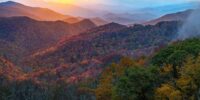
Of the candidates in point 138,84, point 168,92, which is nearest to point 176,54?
point 138,84

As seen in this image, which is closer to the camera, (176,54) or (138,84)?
(138,84)

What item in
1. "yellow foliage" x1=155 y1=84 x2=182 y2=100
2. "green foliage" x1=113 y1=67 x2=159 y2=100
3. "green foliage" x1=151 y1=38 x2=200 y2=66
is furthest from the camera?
"green foliage" x1=151 y1=38 x2=200 y2=66

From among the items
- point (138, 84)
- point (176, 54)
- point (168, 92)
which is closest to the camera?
point (168, 92)

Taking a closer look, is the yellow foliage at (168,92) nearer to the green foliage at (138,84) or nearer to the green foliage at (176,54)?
→ the green foliage at (138,84)

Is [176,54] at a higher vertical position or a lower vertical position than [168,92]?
higher

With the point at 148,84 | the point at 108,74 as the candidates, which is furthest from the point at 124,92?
the point at 108,74

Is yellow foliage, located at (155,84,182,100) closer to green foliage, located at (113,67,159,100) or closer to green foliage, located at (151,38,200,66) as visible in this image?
green foliage, located at (113,67,159,100)

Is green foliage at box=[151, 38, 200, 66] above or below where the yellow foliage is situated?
above

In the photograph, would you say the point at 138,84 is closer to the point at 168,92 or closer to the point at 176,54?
the point at 168,92

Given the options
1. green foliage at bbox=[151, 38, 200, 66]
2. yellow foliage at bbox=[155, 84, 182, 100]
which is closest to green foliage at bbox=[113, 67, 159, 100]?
yellow foliage at bbox=[155, 84, 182, 100]

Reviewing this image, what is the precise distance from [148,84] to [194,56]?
9156 millimetres

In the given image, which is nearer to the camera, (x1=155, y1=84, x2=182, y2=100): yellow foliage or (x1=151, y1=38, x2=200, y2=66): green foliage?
(x1=155, y1=84, x2=182, y2=100): yellow foliage

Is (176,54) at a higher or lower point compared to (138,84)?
higher

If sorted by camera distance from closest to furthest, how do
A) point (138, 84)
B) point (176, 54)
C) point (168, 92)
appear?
point (168, 92) < point (138, 84) < point (176, 54)
